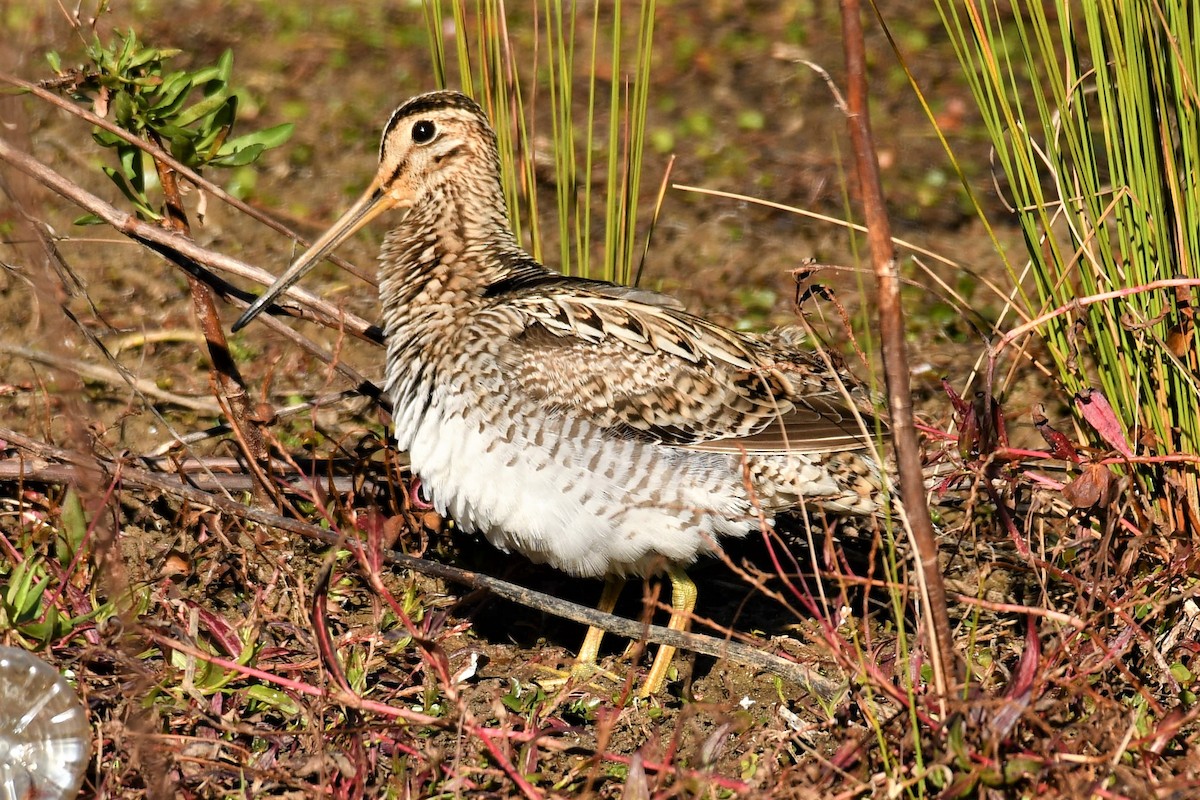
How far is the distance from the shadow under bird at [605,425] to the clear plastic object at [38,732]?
1117 mm

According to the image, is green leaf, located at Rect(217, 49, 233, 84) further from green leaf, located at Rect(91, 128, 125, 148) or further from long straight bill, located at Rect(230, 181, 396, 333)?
long straight bill, located at Rect(230, 181, 396, 333)

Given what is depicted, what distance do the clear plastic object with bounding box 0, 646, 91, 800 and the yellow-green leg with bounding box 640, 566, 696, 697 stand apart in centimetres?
152

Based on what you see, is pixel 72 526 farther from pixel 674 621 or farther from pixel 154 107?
pixel 674 621

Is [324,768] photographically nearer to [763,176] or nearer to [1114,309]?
[1114,309]

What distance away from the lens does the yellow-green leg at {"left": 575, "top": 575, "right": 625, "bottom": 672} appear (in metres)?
4.13

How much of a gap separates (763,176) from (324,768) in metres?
4.39

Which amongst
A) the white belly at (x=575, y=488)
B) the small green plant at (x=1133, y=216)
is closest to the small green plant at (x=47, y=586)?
the white belly at (x=575, y=488)

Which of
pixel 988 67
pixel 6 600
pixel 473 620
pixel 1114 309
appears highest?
pixel 988 67

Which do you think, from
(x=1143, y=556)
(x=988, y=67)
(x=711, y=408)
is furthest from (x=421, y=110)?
(x=1143, y=556)

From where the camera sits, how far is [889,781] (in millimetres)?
2951

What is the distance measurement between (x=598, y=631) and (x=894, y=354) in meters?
1.76

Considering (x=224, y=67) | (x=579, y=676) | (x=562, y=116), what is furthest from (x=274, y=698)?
(x=562, y=116)

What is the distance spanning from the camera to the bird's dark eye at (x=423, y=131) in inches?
173

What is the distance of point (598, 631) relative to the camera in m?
4.18
